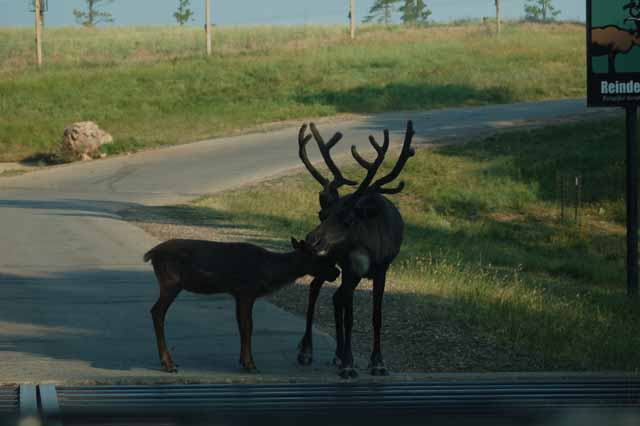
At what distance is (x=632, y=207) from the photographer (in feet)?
47.7

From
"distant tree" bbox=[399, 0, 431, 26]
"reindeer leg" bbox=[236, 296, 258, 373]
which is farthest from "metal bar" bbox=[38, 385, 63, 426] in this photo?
"distant tree" bbox=[399, 0, 431, 26]

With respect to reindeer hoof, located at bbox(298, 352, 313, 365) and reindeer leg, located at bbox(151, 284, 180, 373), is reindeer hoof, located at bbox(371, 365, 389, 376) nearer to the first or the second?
reindeer hoof, located at bbox(298, 352, 313, 365)

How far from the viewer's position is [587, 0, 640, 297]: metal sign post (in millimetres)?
14445

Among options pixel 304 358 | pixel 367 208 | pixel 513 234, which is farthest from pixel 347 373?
pixel 513 234

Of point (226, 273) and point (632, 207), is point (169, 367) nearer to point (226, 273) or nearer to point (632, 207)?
point (226, 273)

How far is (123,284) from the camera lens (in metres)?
12.4

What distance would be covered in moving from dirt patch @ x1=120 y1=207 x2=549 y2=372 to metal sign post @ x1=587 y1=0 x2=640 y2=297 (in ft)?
13.2

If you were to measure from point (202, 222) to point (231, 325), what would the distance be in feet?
27.1

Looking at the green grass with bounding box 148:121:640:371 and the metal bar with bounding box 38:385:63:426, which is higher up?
the metal bar with bounding box 38:385:63:426

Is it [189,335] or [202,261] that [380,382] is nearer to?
[202,261]

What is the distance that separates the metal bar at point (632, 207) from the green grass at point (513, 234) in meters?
0.30

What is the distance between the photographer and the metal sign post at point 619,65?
1445 cm

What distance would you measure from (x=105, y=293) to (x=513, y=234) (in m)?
12.4

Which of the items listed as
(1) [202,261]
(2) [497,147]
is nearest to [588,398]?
(1) [202,261]
